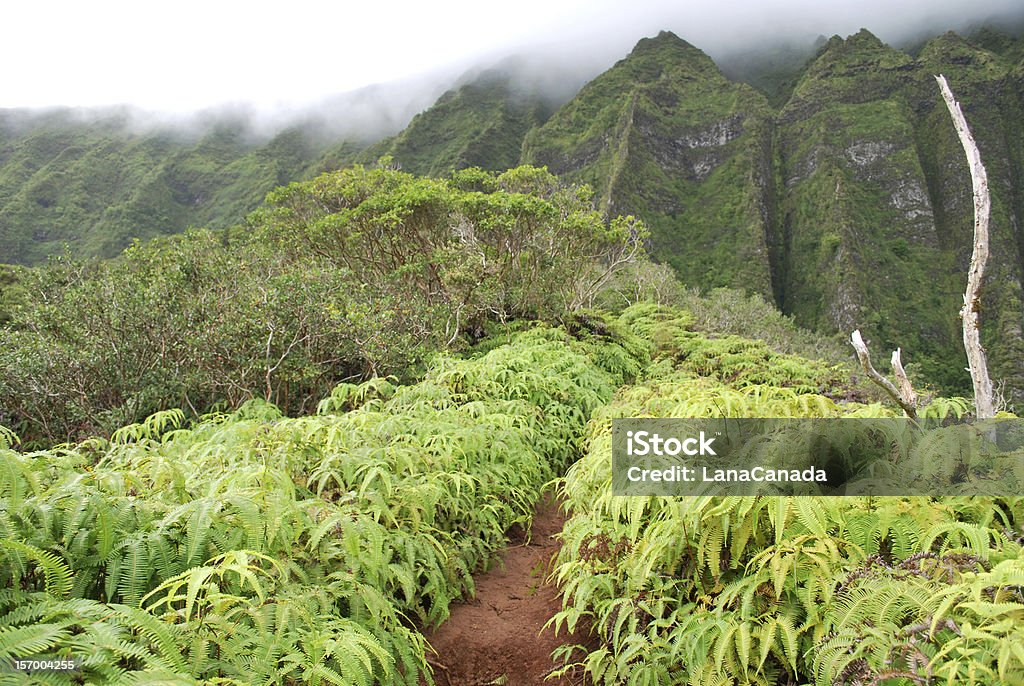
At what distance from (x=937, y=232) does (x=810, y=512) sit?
103465 mm

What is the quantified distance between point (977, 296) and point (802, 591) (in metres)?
2.69

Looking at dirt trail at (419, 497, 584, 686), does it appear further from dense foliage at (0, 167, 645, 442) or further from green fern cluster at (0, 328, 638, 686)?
dense foliage at (0, 167, 645, 442)

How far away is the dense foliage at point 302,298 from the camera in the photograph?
7941 mm

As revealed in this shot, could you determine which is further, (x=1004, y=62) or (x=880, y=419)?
(x=1004, y=62)

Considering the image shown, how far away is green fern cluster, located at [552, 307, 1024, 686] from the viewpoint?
1920mm

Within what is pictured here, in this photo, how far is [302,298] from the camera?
8664 mm

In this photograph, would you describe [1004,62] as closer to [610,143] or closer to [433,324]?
[610,143]

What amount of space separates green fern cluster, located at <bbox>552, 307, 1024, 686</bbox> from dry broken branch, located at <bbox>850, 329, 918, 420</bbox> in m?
0.20

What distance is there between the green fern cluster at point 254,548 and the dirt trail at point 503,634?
0.49 ft

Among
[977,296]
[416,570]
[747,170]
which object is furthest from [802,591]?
[747,170]

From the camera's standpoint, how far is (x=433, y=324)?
1109 cm

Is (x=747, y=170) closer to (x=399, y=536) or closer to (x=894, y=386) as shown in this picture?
(x=894, y=386)

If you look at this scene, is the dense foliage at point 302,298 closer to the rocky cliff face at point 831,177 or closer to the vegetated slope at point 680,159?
the vegetated slope at point 680,159

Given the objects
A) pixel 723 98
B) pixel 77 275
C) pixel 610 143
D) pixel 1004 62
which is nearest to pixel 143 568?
pixel 77 275
